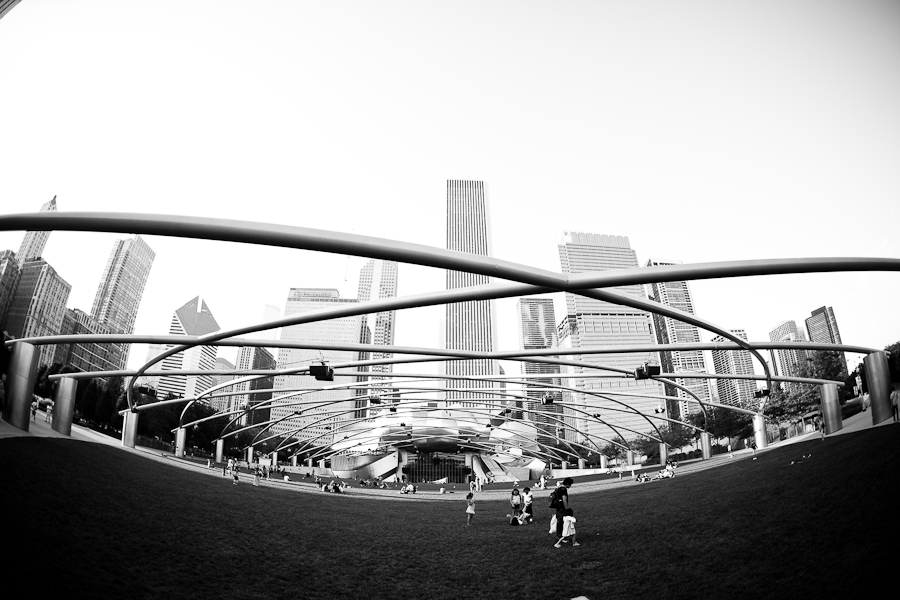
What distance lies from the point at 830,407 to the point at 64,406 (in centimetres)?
3816

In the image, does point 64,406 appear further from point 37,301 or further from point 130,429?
point 37,301

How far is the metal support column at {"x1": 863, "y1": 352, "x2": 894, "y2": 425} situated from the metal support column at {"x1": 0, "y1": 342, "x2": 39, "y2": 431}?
32.2m

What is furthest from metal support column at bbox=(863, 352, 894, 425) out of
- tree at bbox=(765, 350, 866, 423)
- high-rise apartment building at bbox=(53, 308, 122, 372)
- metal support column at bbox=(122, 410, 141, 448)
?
high-rise apartment building at bbox=(53, 308, 122, 372)

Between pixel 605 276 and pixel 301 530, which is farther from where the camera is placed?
pixel 301 530

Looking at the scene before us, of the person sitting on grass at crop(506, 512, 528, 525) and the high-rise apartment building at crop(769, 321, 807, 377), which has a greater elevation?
the high-rise apartment building at crop(769, 321, 807, 377)

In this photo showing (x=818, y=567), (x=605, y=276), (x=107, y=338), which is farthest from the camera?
(x=107, y=338)

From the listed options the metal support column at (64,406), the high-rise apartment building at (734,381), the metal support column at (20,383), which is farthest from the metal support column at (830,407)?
the high-rise apartment building at (734,381)

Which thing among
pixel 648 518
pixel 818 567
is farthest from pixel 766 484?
pixel 818 567

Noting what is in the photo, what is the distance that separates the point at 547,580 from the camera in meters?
13.4

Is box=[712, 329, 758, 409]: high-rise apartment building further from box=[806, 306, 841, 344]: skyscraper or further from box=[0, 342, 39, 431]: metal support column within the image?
box=[0, 342, 39, 431]: metal support column

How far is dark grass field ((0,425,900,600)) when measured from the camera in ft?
38.8

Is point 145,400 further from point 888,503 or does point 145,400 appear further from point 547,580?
point 888,503

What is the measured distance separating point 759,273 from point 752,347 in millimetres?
10705

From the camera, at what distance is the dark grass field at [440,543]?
38.8ft
